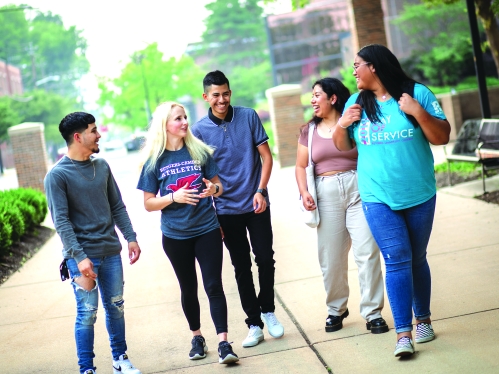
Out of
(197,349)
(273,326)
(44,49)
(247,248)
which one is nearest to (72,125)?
(247,248)

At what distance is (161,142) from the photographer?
4.88 metres

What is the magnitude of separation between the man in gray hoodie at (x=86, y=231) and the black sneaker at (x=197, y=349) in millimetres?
446

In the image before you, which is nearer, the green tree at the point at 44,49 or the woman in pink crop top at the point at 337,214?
the woman in pink crop top at the point at 337,214

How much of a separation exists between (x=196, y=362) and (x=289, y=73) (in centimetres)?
6174

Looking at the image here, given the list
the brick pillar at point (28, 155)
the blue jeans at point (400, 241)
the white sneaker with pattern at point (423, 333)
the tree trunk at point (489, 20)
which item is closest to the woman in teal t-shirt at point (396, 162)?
the blue jeans at point (400, 241)

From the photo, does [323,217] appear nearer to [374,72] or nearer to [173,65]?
[374,72]

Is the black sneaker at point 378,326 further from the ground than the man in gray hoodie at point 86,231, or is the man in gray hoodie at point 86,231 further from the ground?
the man in gray hoodie at point 86,231

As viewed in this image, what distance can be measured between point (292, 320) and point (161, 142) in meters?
1.95

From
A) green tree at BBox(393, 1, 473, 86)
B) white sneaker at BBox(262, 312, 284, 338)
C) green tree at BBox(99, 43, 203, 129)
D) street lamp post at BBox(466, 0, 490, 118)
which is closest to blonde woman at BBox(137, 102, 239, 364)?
white sneaker at BBox(262, 312, 284, 338)

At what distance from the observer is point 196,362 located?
5023mm

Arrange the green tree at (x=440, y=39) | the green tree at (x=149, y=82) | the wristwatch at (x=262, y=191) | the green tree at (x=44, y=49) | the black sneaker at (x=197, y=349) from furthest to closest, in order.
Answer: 1. the green tree at (x=44, y=49)
2. the green tree at (x=149, y=82)
3. the green tree at (x=440, y=39)
4. the wristwatch at (x=262, y=191)
5. the black sneaker at (x=197, y=349)

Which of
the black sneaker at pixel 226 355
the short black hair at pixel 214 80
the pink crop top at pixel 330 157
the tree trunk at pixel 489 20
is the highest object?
the tree trunk at pixel 489 20

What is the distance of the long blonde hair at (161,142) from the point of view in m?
4.88

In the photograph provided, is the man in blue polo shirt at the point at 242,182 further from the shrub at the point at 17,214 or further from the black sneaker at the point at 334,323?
the shrub at the point at 17,214
